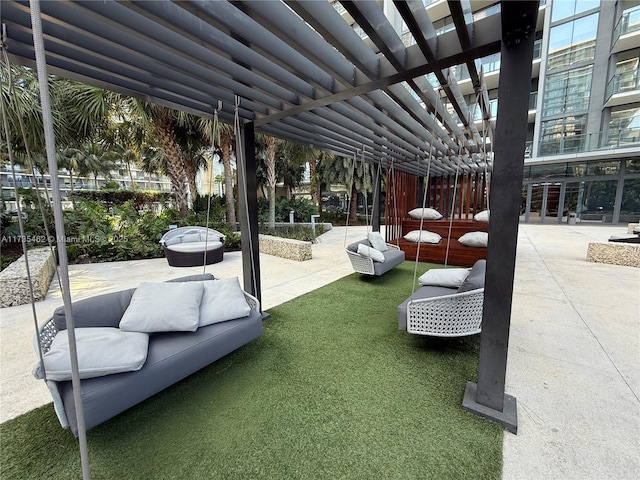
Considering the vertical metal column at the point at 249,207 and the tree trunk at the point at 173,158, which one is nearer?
the vertical metal column at the point at 249,207

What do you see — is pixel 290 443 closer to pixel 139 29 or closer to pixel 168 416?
pixel 168 416

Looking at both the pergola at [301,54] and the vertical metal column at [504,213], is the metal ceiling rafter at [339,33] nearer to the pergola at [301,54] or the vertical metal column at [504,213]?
the pergola at [301,54]

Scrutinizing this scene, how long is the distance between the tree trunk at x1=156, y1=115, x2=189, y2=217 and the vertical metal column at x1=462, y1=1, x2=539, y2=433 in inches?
333

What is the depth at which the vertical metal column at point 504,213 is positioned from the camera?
1.58m

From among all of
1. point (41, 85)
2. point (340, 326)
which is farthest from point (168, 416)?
point (41, 85)

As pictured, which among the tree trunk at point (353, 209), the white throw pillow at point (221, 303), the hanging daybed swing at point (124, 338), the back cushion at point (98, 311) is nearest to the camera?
the hanging daybed swing at point (124, 338)

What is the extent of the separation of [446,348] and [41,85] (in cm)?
319

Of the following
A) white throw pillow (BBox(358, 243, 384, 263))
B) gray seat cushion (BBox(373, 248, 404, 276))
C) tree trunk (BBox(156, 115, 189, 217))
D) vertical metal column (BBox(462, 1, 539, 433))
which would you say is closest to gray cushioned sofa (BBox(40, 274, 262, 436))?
vertical metal column (BBox(462, 1, 539, 433))

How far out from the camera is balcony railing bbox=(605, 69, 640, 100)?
11.9 m

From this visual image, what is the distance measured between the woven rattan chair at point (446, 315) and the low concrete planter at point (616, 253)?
570 cm

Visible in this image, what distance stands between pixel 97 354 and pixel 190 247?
188 inches

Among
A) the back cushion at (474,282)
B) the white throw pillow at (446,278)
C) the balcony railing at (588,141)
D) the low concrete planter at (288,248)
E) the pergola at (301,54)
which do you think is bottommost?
the low concrete planter at (288,248)

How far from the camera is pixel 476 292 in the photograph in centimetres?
218

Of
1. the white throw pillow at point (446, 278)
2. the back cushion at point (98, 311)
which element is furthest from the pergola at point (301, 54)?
the back cushion at point (98, 311)
